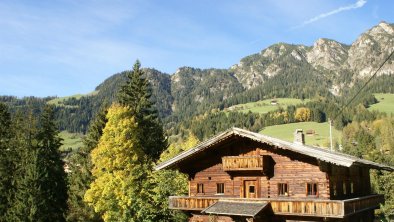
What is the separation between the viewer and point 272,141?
31.5 meters

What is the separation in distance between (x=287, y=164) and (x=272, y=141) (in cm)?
255

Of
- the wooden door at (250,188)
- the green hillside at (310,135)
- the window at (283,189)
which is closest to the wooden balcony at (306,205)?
the wooden door at (250,188)

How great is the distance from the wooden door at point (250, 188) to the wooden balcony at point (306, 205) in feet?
4.37

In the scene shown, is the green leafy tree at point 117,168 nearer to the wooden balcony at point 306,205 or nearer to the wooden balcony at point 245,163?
the wooden balcony at point 306,205

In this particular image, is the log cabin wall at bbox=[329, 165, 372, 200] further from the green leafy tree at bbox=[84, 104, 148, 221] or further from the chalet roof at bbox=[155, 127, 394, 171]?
the green leafy tree at bbox=[84, 104, 148, 221]

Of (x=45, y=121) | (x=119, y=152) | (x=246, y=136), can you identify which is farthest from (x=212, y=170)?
(x=45, y=121)

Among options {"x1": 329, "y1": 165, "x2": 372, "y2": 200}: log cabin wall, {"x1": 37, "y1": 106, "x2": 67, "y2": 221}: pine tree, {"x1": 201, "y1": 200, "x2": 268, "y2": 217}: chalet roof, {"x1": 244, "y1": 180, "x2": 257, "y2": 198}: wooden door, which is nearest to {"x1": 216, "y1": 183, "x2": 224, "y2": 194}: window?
{"x1": 201, "y1": 200, "x2": 268, "y2": 217}: chalet roof

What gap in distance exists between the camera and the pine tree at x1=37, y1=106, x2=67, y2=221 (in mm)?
52031

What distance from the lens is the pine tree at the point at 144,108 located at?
56.7m

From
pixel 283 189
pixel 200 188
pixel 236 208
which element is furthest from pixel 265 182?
pixel 200 188

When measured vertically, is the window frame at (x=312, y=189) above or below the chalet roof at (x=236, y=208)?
above

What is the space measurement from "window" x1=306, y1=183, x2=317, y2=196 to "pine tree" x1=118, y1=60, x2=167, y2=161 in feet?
92.5

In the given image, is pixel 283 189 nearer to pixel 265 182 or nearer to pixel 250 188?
pixel 265 182

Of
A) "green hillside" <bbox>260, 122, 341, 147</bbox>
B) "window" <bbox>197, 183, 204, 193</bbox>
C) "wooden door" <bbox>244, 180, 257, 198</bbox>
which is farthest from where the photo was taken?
"green hillside" <bbox>260, 122, 341, 147</bbox>
